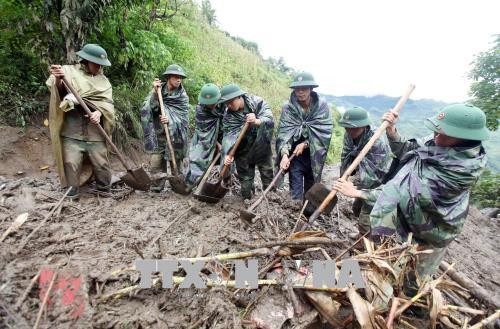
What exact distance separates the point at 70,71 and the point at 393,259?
13.9 feet

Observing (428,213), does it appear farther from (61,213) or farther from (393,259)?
(61,213)

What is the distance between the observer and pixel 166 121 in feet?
16.7

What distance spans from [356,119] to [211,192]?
Answer: 6.85 ft

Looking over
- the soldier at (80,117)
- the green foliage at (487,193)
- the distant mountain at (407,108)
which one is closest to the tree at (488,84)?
the green foliage at (487,193)

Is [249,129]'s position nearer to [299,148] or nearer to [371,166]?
[299,148]

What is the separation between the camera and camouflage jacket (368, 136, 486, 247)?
2.51m

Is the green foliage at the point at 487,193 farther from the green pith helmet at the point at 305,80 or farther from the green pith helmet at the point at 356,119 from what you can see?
the green pith helmet at the point at 305,80

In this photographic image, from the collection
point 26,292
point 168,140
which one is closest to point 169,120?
point 168,140

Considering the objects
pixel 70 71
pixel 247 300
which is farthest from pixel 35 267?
pixel 70 71

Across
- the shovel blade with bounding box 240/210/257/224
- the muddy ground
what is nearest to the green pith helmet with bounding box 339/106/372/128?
the muddy ground

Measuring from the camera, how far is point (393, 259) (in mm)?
2424

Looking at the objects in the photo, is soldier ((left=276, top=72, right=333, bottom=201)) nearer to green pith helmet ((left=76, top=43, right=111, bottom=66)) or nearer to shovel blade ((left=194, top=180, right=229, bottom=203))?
shovel blade ((left=194, top=180, right=229, bottom=203))

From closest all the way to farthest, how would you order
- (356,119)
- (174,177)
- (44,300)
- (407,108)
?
(44,300)
(356,119)
(174,177)
(407,108)

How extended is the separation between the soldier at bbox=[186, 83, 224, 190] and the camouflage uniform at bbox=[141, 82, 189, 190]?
44cm
